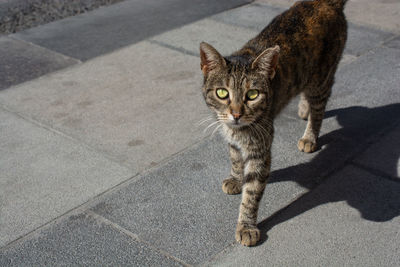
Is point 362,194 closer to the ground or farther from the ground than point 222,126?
closer to the ground

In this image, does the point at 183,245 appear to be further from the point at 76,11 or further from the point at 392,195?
the point at 76,11

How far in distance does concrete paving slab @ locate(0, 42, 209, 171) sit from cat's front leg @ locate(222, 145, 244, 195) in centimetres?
80

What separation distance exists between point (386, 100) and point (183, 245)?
3213 mm

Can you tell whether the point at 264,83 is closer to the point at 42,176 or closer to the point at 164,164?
the point at 164,164

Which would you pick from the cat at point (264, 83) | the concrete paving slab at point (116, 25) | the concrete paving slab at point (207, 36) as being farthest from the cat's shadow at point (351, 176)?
the concrete paving slab at point (116, 25)

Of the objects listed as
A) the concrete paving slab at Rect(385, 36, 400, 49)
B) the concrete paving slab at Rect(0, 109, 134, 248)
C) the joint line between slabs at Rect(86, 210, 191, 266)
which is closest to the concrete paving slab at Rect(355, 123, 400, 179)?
the joint line between slabs at Rect(86, 210, 191, 266)

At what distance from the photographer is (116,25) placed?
8.24m

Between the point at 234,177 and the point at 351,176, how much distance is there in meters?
1.07

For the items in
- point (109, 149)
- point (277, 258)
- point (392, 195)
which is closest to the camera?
point (277, 258)

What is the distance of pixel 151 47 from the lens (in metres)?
7.44

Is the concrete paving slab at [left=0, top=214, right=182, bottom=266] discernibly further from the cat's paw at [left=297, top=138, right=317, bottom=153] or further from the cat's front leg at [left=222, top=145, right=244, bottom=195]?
the cat's paw at [left=297, top=138, right=317, bottom=153]

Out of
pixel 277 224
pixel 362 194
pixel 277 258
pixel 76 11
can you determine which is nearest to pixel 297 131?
pixel 362 194

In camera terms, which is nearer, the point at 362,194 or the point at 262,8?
the point at 362,194

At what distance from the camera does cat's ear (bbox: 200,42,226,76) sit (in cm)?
381
